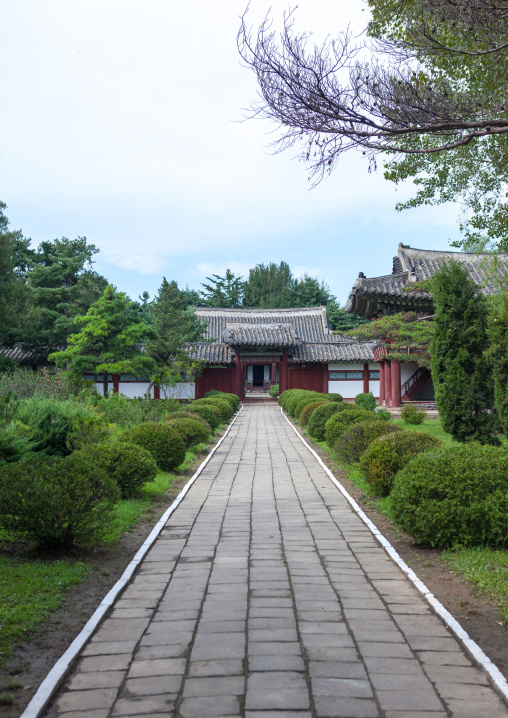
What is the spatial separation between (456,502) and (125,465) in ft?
13.8

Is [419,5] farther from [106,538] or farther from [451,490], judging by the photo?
[106,538]

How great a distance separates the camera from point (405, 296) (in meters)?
18.8

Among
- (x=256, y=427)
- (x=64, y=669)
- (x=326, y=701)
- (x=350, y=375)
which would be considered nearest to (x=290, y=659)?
(x=326, y=701)

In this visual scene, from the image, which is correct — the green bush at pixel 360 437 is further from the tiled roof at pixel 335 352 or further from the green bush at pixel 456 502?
the tiled roof at pixel 335 352

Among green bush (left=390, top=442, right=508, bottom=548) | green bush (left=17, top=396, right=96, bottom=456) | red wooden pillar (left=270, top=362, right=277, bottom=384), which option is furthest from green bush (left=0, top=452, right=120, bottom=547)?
red wooden pillar (left=270, top=362, right=277, bottom=384)

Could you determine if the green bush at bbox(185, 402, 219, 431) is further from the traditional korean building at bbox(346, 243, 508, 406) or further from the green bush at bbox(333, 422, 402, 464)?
the green bush at bbox(333, 422, 402, 464)

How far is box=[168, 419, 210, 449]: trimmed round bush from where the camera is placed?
1200 centimetres

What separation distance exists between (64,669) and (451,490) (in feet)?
11.8

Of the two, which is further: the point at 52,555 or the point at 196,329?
the point at 196,329

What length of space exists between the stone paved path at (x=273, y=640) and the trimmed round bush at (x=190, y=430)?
5.95 metres

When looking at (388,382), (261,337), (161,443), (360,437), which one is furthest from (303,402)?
(261,337)

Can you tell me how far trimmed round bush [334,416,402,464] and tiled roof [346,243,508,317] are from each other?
29.0 ft

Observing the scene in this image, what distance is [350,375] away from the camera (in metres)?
32.9

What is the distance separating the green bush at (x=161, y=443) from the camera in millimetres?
9492
